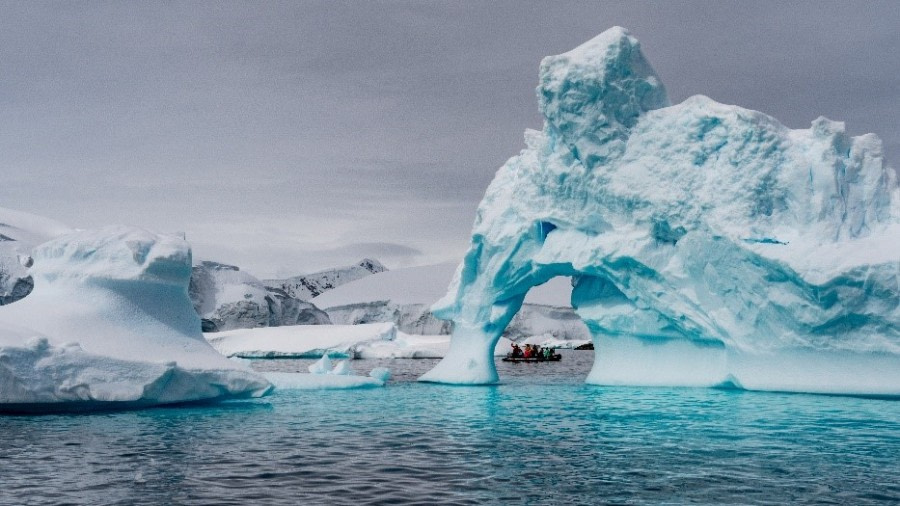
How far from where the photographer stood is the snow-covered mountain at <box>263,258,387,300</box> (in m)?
88.0

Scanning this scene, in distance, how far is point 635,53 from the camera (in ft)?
57.9

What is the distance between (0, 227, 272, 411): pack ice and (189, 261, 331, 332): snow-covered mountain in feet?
99.6

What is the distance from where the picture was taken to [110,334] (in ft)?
41.4

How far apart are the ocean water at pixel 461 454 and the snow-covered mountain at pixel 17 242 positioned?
24611 mm

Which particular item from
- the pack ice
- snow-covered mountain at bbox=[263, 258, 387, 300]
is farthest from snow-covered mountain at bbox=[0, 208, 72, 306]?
snow-covered mountain at bbox=[263, 258, 387, 300]

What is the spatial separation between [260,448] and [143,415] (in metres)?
3.55

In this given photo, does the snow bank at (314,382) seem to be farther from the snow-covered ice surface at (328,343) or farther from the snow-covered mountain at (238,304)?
the snow-covered mountain at (238,304)

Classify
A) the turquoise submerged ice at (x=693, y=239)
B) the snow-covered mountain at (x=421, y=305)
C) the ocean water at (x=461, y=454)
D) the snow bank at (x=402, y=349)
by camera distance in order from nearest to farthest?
1. the ocean water at (x=461, y=454)
2. the turquoise submerged ice at (x=693, y=239)
3. the snow bank at (x=402, y=349)
4. the snow-covered mountain at (x=421, y=305)

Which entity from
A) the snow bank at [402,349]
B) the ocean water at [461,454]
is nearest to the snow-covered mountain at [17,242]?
the snow bank at [402,349]

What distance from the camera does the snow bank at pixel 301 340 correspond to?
36.3 m

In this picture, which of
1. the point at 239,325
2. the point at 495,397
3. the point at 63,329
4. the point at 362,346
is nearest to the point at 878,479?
the point at 495,397

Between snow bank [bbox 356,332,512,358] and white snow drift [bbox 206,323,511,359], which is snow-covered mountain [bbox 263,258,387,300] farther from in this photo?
snow bank [bbox 356,332,512,358]

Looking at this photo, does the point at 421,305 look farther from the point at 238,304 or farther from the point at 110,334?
the point at 110,334

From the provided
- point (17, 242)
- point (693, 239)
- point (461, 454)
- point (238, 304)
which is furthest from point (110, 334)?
point (238, 304)
